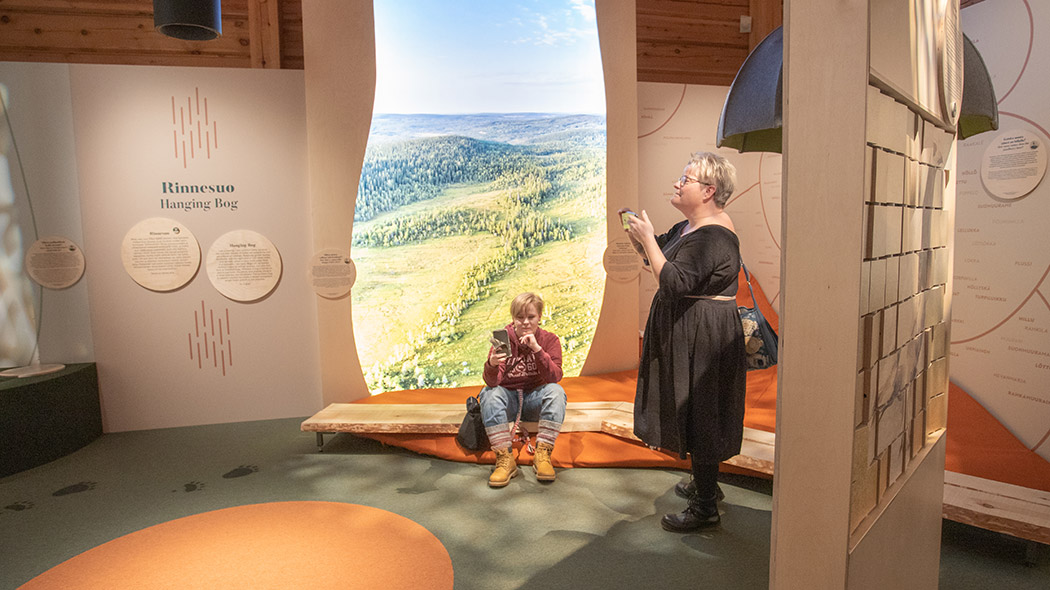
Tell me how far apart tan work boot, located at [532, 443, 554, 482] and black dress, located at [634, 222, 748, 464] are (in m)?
0.88

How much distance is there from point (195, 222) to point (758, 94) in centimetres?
387

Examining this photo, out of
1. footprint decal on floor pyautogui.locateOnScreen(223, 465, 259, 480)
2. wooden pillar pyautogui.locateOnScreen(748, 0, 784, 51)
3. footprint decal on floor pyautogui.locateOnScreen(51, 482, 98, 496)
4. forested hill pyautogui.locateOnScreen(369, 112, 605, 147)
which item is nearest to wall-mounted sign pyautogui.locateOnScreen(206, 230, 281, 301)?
footprint decal on floor pyautogui.locateOnScreen(223, 465, 259, 480)

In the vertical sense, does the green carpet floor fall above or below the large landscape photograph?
below

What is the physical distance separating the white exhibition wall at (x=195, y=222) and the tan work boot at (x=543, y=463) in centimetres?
205

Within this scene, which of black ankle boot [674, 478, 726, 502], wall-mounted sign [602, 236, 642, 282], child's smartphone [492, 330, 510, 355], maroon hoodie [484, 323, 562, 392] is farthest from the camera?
wall-mounted sign [602, 236, 642, 282]

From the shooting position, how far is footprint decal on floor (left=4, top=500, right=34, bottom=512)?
316cm

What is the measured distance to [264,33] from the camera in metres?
5.04

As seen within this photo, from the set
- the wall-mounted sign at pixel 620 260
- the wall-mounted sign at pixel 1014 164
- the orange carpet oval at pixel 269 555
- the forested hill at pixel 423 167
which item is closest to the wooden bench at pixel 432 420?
the orange carpet oval at pixel 269 555

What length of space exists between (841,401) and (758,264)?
15.1ft

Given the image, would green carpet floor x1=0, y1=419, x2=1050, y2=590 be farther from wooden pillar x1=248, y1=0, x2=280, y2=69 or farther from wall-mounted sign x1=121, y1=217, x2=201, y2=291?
wooden pillar x1=248, y1=0, x2=280, y2=69

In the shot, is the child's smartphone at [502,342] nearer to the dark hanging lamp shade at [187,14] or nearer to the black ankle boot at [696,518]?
the black ankle boot at [696,518]

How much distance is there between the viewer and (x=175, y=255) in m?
4.41

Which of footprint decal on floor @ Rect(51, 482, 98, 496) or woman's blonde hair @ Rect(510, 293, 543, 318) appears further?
woman's blonde hair @ Rect(510, 293, 543, 318)

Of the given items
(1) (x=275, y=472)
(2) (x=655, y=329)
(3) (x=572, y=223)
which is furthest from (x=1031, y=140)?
(1) (x=275, y=472)
